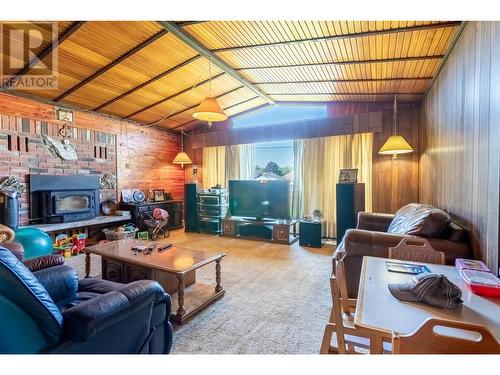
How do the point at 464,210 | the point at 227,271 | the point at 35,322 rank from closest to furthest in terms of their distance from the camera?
the point at 35,322, the point at 464,210, the point at 227,271

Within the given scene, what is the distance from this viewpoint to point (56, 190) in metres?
4.44

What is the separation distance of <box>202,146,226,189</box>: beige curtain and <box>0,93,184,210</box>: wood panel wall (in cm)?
84

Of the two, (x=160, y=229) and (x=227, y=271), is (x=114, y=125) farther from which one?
(x=227, y=271)

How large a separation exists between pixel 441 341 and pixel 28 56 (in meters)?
4.93

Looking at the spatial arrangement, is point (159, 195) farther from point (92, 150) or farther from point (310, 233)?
point (310, 233)

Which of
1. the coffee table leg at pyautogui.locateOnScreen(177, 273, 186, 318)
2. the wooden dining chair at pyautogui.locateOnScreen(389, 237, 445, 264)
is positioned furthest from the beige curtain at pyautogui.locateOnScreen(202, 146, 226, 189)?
the wooden dining chair at pyautogui.locateOnScreen(389, 237, 445, 264)

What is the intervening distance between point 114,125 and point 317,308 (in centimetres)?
537

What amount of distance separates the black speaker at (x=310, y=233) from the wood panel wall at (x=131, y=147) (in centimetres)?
385

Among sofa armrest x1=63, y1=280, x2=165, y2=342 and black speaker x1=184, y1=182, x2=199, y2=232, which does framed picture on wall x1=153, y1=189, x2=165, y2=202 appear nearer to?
black speaker x1=184, y1=182, x2=199, y2=232

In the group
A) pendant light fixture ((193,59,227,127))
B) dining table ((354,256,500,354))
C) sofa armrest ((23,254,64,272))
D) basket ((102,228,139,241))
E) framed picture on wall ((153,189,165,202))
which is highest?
pendant light fixture ((193,59,227,127))

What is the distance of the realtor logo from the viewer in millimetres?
2878

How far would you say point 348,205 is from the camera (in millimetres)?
4293
